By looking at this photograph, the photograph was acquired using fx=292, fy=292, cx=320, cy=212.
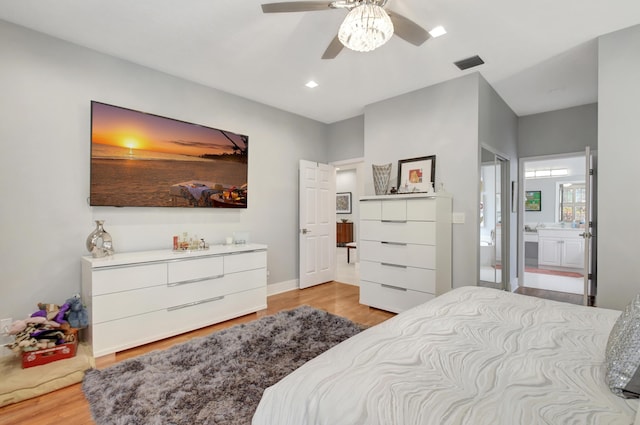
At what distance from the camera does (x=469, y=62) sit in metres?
2.89

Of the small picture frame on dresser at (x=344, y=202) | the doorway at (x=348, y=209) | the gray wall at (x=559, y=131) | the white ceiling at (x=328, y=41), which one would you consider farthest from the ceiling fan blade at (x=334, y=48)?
the small picture frame on dresser at (x=344, y=202)

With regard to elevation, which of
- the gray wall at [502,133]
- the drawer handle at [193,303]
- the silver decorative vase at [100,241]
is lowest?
the drawer handle at [193,303]

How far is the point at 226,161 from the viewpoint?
11.9 feet

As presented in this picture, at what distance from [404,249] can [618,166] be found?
1.89m

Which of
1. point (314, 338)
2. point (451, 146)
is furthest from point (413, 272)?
point (451, 146)

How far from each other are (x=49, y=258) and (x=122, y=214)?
0.65m

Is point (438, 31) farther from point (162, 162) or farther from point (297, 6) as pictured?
point (162, 162)

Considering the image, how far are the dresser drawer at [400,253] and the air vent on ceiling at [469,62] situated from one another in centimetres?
186

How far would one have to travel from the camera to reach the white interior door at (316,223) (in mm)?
4477

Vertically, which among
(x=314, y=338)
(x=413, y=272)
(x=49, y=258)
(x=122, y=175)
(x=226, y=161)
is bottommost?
(x=314, y=338)

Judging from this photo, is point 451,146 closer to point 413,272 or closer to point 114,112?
point 413,272

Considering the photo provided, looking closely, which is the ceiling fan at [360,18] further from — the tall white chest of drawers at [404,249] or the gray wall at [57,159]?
the gray wall at [57,159]

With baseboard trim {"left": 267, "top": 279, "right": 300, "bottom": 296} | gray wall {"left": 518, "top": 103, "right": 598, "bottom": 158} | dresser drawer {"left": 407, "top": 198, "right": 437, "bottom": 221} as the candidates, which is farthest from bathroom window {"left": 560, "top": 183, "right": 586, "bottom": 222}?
baseboard trim {"left": 267, "top": 279, "right": 300, "bottom": 296}

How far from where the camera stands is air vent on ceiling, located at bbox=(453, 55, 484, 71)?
9.25 ft
